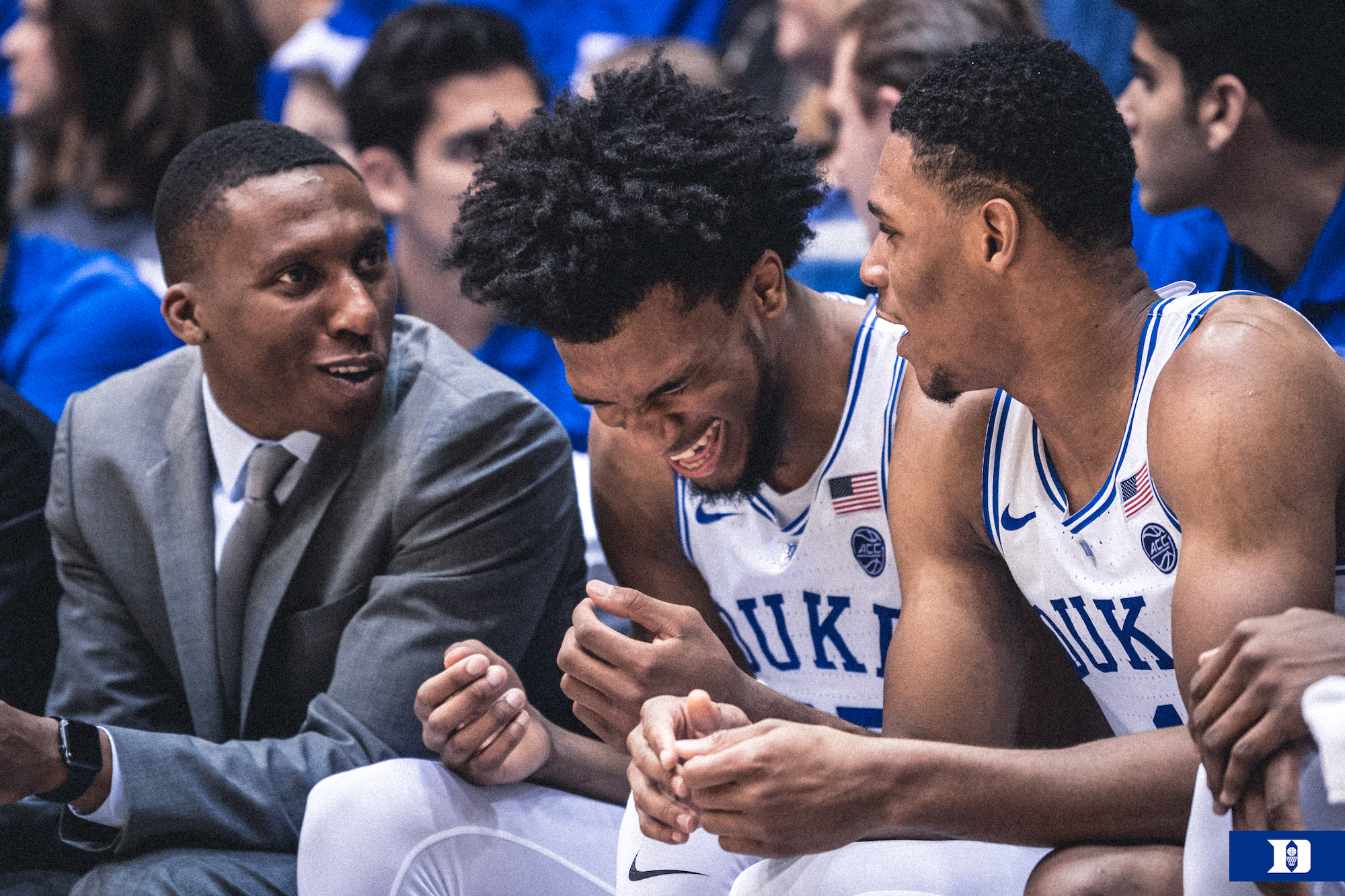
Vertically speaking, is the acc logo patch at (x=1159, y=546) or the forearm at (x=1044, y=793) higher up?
the acc logo patch at (x=1159, y=546)

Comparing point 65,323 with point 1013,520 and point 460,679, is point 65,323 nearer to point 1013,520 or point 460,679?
point 460,679

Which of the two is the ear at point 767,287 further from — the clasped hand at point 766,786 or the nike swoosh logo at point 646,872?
the nike swoosh logo at point 646,872

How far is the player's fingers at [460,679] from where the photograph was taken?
2064mm

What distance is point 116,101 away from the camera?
4.34 meters

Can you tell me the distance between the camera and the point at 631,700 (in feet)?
6.48

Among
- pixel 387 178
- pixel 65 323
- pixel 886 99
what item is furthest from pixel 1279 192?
pixel 65 323

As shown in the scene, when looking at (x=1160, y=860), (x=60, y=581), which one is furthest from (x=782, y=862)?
(x=60, y=581)

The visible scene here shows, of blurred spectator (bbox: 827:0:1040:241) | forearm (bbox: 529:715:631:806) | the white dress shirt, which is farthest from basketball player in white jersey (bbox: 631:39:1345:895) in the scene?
blurred spectator (bbox: 827:0:1040:241)

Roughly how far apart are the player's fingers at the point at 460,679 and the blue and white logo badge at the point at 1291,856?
1.05 metres

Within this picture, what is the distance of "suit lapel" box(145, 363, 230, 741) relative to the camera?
2465 millimetres

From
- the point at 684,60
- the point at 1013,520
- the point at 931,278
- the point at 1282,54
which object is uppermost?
the point at 684,60

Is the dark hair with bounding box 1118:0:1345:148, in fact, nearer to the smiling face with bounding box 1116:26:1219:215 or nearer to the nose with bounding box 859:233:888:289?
the smiling face with bounding box 1116:26:1219:215

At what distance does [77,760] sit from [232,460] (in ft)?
2.04

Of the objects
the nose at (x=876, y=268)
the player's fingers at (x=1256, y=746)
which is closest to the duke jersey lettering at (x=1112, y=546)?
the nose at (x=876, y=268)
